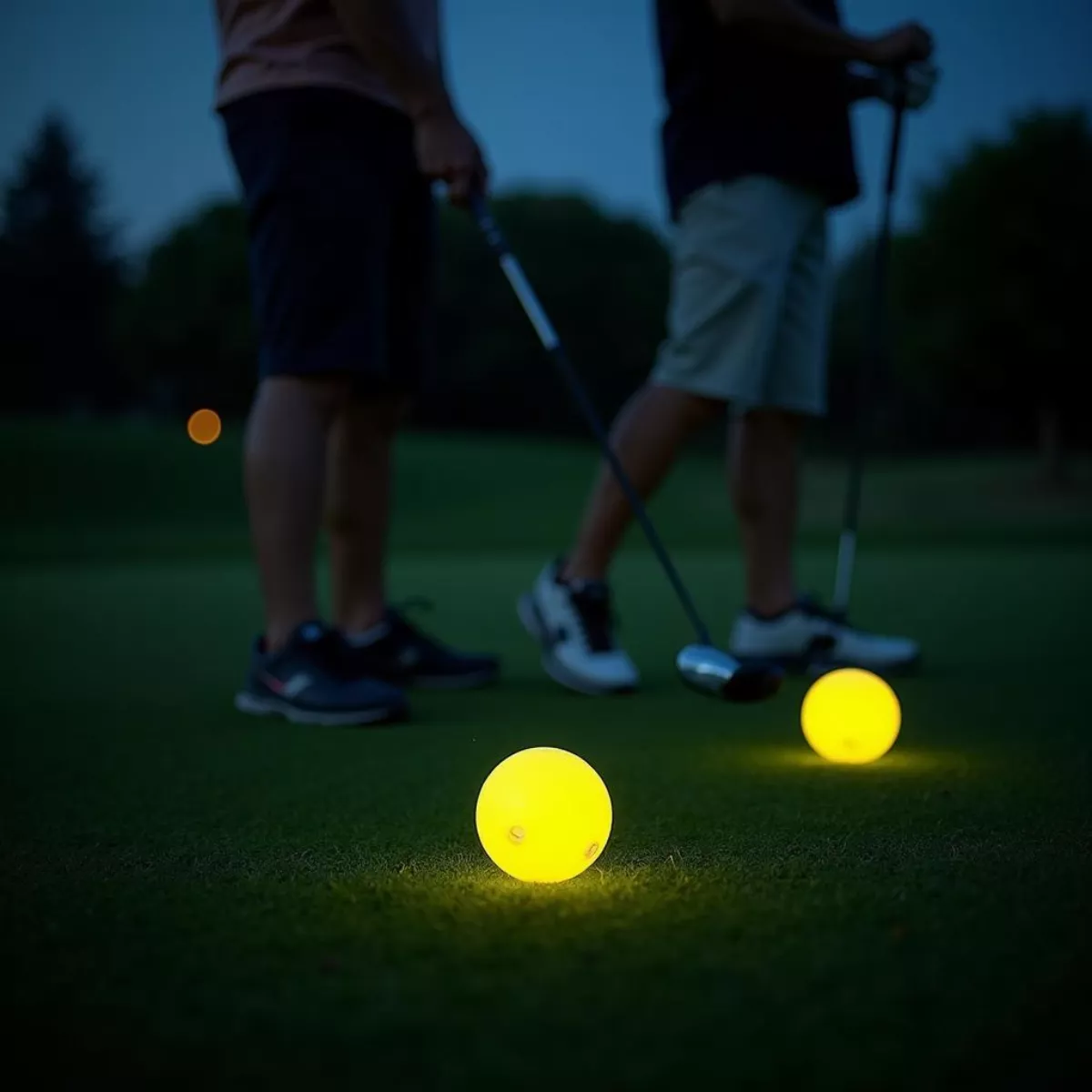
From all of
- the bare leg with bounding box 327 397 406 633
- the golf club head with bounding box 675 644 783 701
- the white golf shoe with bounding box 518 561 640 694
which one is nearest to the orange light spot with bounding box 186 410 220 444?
the bare leg with bounding box 327 397 406 633

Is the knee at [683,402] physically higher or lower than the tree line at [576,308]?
lower

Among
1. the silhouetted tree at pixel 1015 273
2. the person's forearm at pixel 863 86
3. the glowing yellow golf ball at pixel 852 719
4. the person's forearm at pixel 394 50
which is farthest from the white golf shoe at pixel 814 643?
the silhouetted tree at pixel 1015 273

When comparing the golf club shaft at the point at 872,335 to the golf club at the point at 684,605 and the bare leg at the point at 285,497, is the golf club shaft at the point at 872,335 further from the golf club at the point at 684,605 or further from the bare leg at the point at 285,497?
the bare leg at the point at 285,497

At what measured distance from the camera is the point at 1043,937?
1.14 meters

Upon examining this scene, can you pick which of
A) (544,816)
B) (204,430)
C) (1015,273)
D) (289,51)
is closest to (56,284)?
(204,430)

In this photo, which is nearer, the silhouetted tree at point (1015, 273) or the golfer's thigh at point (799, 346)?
the golfer's thigh at point (799, 346)

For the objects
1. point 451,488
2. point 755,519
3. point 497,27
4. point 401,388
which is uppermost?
point 497,27

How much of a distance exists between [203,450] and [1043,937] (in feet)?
57.1

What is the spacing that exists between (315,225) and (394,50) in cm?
40

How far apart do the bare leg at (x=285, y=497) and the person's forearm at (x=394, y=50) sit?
0.66 m

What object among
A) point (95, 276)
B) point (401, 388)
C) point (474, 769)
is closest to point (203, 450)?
point (401, 388)

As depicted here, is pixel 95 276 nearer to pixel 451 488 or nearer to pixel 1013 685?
pixel 451 488

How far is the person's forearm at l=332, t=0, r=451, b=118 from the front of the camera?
8.46 feet

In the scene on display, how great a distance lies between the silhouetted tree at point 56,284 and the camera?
43969 millimetres
